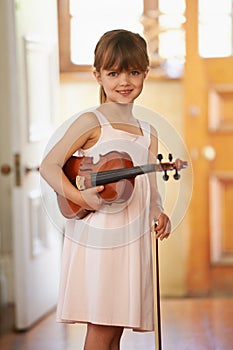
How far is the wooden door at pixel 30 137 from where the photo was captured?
321 cm

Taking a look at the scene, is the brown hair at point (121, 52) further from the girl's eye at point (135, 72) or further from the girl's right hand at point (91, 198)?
the girl's right hand at point (91, 198)

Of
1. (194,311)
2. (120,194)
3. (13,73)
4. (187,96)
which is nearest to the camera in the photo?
(120,194)

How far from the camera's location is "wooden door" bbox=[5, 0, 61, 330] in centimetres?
321

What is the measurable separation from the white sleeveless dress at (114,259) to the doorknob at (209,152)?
→ 7.06ft

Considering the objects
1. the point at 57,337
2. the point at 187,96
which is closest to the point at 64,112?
the point at 187,96

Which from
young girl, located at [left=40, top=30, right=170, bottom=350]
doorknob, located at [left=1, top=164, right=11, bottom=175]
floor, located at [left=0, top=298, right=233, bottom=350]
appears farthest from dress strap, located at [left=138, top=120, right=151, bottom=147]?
doorknob, located at [left=1, top=164, right=11, bottom=175]

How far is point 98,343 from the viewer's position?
74.2 inches

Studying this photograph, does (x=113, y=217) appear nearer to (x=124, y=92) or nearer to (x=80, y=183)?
(x=80, y=183)

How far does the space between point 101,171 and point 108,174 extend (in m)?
0.03

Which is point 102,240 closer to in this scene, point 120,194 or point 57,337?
point 120,194

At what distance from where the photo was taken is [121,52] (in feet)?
6.00

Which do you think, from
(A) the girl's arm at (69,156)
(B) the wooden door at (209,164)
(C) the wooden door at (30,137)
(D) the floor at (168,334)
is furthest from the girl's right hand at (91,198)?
(B) the wooden door at (209,164)

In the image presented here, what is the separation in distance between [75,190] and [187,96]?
89.3 inches

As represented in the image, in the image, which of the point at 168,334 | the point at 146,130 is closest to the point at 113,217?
the point at 146,130
